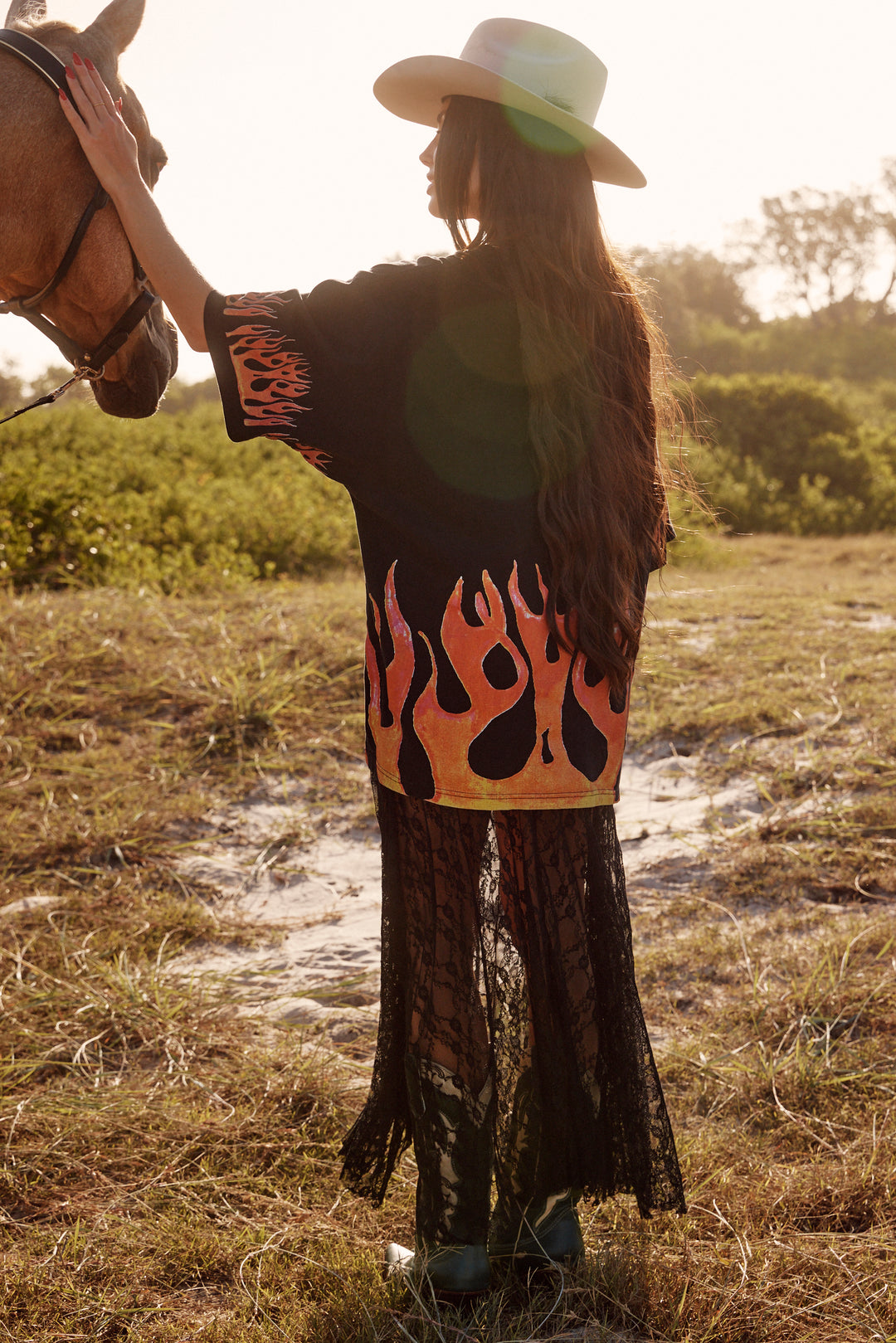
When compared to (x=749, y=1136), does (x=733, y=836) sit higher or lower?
higher

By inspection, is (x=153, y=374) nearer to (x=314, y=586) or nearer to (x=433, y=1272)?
(x=433, y=1272)

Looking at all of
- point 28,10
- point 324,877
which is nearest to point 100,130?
point 28,10

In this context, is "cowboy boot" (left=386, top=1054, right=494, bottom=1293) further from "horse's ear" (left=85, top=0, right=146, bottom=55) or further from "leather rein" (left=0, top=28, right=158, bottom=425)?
"horse's ear" (left=85, top=0, right=146, bottom=55)

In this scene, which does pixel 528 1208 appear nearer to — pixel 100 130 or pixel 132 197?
pixel 132 197

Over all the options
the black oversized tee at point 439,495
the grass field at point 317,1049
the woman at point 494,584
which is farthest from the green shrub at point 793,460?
the black oversized tee at point 439,495

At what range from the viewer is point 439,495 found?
1.42 metres

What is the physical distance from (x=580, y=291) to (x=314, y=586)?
562cm

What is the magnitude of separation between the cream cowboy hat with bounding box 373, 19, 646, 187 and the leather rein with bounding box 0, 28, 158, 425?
19.9 inches

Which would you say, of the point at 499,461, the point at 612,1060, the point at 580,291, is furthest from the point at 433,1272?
the point at 580,291

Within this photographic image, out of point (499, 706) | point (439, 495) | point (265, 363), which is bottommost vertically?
point (499, 706)

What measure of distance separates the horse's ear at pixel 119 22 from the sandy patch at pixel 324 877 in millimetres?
2151

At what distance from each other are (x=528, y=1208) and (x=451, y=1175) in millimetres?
188

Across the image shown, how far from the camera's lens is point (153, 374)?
1.87 meters

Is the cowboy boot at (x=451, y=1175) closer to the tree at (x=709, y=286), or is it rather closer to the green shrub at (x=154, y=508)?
the green shrub at (x=154, y=508)
